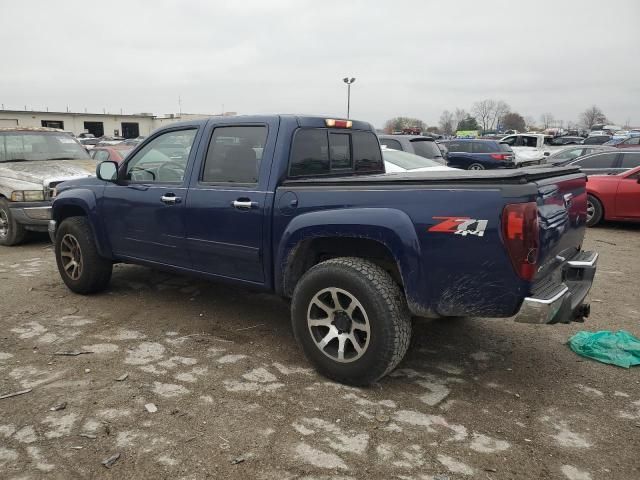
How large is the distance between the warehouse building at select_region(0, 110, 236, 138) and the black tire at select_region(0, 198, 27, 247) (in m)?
45.6

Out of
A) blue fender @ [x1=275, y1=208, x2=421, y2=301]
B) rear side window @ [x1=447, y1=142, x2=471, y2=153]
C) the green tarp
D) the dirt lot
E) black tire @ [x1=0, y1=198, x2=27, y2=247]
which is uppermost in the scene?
rear side window @ [x1=447, y1=142, x2=471, y2=153]

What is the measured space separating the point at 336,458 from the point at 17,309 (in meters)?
3.82

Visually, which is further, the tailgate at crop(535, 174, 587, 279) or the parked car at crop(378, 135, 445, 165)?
the parked car at crop(378, 135, 445, 165)

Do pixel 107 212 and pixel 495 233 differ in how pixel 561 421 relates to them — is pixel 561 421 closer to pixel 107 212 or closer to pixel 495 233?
pixel 495 233

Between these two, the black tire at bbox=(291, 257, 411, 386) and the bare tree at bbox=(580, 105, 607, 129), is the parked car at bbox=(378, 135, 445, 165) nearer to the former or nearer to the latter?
the black tire at bbox=(291, 257, 411, 386)

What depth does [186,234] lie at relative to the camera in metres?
4.18

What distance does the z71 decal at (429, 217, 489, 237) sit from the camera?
2.80m

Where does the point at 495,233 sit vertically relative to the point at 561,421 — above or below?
above

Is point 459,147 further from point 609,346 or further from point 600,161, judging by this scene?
point 609,346

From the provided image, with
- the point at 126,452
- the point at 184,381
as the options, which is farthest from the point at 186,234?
the point at 126,452

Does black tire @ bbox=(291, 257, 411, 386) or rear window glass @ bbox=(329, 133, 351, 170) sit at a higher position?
rear window glass @ bbox=(329, 133, 351, 170)

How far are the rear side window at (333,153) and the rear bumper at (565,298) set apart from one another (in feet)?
6.15

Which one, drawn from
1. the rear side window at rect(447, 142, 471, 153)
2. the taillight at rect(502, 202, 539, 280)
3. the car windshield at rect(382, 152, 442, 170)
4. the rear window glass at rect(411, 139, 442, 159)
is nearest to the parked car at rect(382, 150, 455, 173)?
the car windshield at rect(382, 152, 442, 170)

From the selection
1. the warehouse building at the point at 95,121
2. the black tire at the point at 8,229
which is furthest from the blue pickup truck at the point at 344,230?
the warehouse building at the point at 95,121
